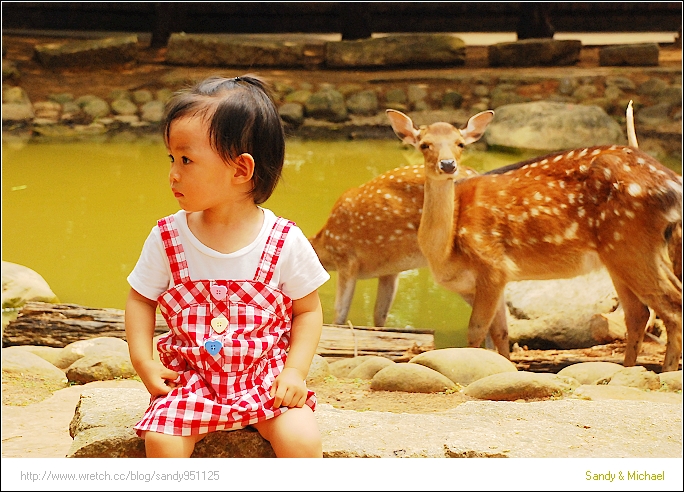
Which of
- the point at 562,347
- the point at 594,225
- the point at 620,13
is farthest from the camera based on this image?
the point at 620,13

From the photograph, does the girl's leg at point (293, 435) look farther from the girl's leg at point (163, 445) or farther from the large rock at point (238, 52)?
the large rock at point (238, 52)

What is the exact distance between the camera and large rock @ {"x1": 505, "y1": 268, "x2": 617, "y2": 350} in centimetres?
506

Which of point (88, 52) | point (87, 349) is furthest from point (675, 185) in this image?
point (88, 52)

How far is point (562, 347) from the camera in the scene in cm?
505

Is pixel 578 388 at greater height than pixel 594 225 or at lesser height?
lesser

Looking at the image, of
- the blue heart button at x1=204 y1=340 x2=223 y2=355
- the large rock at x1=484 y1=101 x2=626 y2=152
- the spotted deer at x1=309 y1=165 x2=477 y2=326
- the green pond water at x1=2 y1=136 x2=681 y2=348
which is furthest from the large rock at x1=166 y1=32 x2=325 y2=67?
the blue heart button at x1=204 y1=340 x2=223 y2=355

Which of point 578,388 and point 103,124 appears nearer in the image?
point 578,388

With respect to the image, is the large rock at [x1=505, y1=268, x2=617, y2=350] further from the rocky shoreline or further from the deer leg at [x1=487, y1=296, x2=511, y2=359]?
the rocky shoreline

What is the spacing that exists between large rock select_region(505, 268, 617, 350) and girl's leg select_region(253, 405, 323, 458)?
3063 millimetres

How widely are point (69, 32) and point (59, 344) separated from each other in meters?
10.3

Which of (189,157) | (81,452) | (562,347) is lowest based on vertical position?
(562,347)

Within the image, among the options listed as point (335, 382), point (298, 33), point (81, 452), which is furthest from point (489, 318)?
point (298, 33)

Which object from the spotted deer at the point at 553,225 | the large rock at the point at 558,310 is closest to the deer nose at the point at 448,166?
the spotted deer at the point at 553,225

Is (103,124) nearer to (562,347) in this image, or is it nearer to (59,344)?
(59,344)
